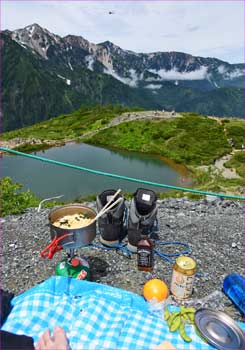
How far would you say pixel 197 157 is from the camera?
2650cm

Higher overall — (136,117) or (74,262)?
(136,117)

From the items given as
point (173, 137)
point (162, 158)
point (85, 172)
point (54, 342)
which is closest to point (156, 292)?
point (54, 342)

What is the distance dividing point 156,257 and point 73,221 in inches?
84.8

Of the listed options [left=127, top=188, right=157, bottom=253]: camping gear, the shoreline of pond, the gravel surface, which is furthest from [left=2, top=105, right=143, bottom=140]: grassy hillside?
[left=127, top=188, right=157, bottom=253]: camping gear

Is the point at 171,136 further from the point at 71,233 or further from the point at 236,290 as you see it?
the point at 71,233

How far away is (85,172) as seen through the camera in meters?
19.7

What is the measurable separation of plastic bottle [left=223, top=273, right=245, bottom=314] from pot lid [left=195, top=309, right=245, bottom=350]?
0.86 m

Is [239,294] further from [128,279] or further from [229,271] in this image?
[128,279]

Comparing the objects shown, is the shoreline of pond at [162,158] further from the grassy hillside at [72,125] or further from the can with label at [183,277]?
the can with label at [183,277]

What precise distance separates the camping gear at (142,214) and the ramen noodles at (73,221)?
1197mm

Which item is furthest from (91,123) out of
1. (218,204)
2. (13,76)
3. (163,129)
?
(13,76)

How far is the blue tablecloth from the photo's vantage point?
3.05 metres

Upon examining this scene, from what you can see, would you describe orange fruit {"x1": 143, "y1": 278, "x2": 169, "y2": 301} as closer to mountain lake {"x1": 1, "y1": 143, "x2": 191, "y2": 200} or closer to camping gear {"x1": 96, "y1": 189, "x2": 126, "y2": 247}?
camping gear {"x1": 96, "y1": 189, "x2": 126, "y2": 247}

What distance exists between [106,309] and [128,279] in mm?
1213
